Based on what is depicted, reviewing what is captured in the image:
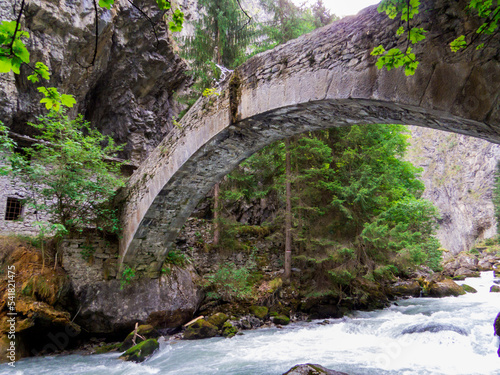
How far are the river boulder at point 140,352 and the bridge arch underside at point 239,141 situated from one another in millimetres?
1964

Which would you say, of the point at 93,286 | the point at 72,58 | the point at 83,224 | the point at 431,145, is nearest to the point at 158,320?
the point at 93,286

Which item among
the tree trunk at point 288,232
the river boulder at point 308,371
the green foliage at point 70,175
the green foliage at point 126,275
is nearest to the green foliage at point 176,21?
the river boulder at point 308,371

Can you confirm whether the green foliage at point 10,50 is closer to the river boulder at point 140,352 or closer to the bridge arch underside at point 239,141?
the bridge arch underside at point 239,141

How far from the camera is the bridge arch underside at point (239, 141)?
273 centimetres

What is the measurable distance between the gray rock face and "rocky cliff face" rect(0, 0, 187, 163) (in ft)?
14.0

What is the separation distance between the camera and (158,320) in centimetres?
668

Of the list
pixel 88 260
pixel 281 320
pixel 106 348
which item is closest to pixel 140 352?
pixel 106 348

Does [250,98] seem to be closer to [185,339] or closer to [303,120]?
[303,120]

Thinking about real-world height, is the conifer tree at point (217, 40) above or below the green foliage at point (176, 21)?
above

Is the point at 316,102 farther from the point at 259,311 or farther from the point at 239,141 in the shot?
the point at 259,311

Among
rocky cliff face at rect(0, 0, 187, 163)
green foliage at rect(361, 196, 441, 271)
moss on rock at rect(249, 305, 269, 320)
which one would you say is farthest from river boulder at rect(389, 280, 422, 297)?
rocky cliff face at rect(0, 0, 187, 163)

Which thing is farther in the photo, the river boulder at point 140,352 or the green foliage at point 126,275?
the green foliage at point 126,275

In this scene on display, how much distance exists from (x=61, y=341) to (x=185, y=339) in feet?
7.73

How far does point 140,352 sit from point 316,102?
5065mm
